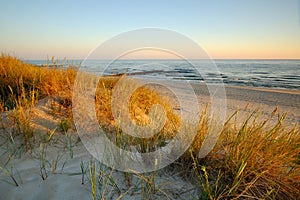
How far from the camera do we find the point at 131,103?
370cm

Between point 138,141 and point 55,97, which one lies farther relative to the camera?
point 55,97

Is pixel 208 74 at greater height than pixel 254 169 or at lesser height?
greater

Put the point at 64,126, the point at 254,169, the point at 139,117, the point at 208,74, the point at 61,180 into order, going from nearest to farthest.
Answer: the point at 254,169 → the point at 61,180 → the point at 64,126 → the point at 139,117 → the point at 208,74

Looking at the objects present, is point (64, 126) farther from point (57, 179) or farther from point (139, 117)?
point (139, 117)

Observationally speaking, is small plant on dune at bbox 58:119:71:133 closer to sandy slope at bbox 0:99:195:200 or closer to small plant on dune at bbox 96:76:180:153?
sandy slope at bbox 0:99:195:200

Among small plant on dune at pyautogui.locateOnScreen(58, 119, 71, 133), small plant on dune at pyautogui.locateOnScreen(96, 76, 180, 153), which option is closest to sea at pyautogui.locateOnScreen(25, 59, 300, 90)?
small plant on dune at pyautogui.locateOnScreen(96, 76, 180, 153)

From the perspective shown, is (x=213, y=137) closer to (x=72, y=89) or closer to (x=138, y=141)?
(x=138, y=141)

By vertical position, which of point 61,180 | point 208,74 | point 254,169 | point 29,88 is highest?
point 208,74

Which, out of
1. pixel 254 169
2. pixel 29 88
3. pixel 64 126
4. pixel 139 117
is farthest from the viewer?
pixel 29 88

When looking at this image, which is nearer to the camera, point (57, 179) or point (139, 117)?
point (57, 179)

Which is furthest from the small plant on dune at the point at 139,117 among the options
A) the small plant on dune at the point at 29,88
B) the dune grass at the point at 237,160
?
the small plant on dune at the point at 29,88

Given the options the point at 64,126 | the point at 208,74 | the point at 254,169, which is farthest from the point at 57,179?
the point at 208,74

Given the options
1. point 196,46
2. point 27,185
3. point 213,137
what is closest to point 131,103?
point 196,46

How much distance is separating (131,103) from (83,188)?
85.4 inches
